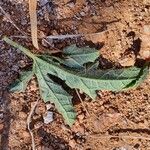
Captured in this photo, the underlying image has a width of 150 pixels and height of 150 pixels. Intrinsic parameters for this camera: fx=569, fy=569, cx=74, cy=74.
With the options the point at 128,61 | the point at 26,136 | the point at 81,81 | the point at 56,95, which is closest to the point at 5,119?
the point at 26,136

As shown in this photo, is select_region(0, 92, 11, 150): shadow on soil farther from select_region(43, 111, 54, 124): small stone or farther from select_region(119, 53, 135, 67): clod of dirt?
select_region(119, 53, 135, 67): clod of dirt

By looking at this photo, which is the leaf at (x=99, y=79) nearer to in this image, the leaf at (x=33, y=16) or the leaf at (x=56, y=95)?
the leaf at (x=56, y=95)

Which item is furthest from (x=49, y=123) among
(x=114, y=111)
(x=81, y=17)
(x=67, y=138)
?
(x=81, y=17)

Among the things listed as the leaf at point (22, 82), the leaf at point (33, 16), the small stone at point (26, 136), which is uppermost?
the leaf at point (33, 16)

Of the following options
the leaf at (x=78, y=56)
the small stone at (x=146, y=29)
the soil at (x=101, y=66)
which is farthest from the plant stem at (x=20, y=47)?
the small stone at (x=146, y=29)

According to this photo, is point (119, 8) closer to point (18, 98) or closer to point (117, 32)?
point (117, 32)

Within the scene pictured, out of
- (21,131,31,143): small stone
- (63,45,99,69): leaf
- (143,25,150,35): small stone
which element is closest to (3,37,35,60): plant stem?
(63,45,99,69): leaf
